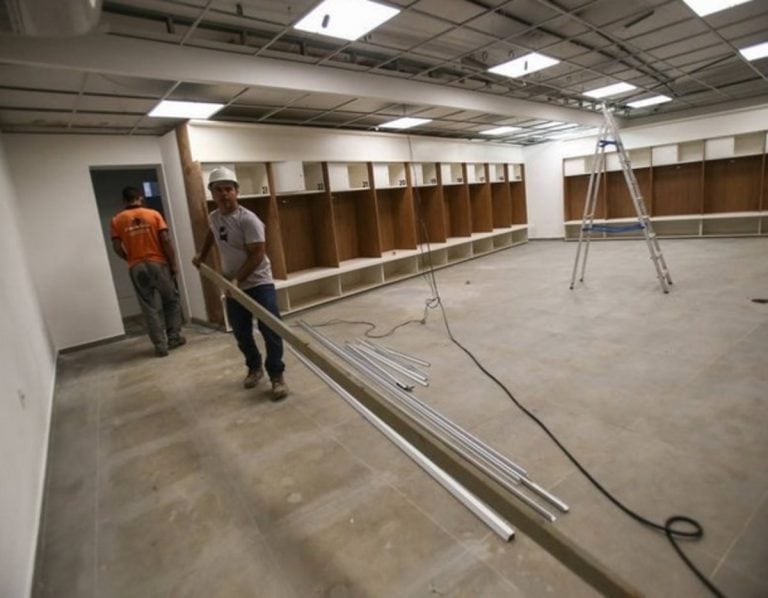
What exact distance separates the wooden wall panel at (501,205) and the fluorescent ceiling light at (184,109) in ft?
23.7

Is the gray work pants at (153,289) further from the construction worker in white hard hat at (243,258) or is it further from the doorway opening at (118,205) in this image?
the doorway opening at (118,205)

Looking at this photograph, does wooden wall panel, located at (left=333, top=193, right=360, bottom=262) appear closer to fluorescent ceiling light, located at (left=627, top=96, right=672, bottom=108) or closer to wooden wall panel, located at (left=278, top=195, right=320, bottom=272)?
wooden wall panel, located at (left=278, top=195, right=320, bottom=272)

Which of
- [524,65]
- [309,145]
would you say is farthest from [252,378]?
[524,65]

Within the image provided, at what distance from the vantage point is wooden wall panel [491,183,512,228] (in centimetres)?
1036

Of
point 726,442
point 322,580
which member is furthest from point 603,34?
point 322,580

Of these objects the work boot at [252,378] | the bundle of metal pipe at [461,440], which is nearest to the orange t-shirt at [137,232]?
the work boot at [252,378]

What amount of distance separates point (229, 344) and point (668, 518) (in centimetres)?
412

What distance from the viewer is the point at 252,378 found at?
11.3 feet

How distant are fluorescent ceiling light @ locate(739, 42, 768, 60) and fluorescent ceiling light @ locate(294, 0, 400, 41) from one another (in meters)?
4.85

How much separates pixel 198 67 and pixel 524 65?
346cm

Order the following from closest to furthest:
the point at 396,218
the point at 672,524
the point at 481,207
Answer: the point at 672,524
the point at 396,218
the point at 481,207

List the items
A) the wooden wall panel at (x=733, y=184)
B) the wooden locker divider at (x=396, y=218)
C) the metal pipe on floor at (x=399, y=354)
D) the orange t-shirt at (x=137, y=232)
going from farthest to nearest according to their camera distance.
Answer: the wooden wall panel at (x=733, y=184)
the wooden locker divider at (x=396, y=218)
the orange t-shirt at (x=137, y=232)
the metal pipe on floor at (x=399, y=354)

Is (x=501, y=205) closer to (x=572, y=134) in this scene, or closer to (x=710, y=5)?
(x=572, y=134)

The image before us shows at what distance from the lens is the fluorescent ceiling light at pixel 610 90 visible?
21.4 feet
